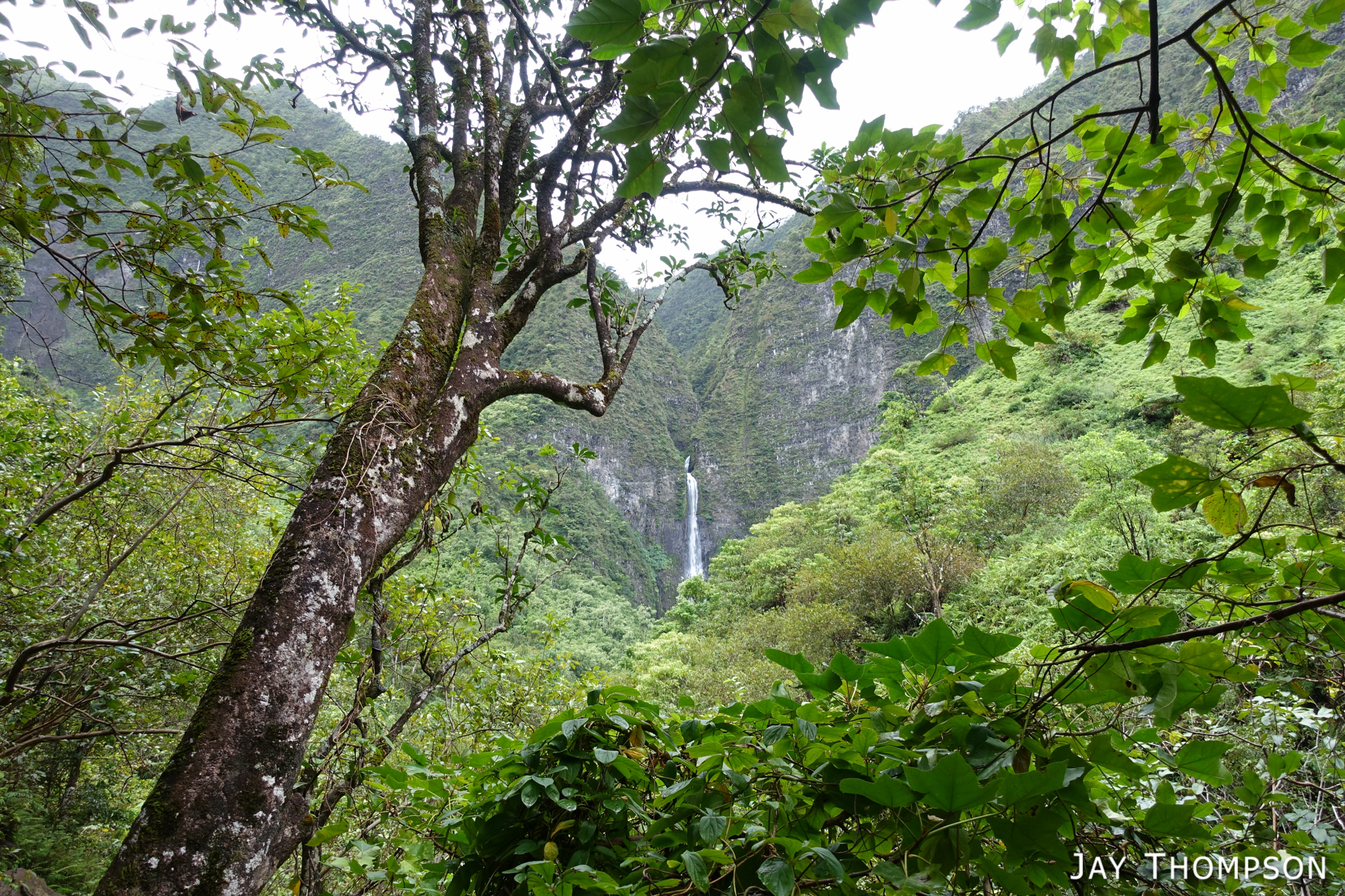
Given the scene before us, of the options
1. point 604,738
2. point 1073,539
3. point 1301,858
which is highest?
point 1073,539

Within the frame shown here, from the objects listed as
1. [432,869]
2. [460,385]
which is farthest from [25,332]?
[432,869]

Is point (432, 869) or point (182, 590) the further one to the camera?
point (182, 590)

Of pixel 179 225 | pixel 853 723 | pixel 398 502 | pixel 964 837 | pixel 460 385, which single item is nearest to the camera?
pixel 964 837

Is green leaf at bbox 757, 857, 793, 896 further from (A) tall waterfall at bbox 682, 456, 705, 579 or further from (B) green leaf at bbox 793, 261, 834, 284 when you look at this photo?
(A) tall waterfall at bbox 682, 456, 705, 579

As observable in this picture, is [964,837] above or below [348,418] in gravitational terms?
below

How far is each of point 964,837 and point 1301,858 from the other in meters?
0.64

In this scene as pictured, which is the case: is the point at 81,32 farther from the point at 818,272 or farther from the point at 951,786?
the point at 951,786

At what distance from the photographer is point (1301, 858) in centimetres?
84

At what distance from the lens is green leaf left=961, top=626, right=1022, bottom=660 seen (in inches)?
29.1

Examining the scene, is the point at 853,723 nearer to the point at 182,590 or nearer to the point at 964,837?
the point at 964,837

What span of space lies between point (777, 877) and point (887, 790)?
0.16 meters

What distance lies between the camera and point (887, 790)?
2.09 ft

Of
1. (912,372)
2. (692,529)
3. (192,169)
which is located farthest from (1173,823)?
(692,529)

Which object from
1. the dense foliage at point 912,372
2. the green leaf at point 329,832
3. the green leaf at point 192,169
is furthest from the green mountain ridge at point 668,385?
the green leaf at point 329,832
